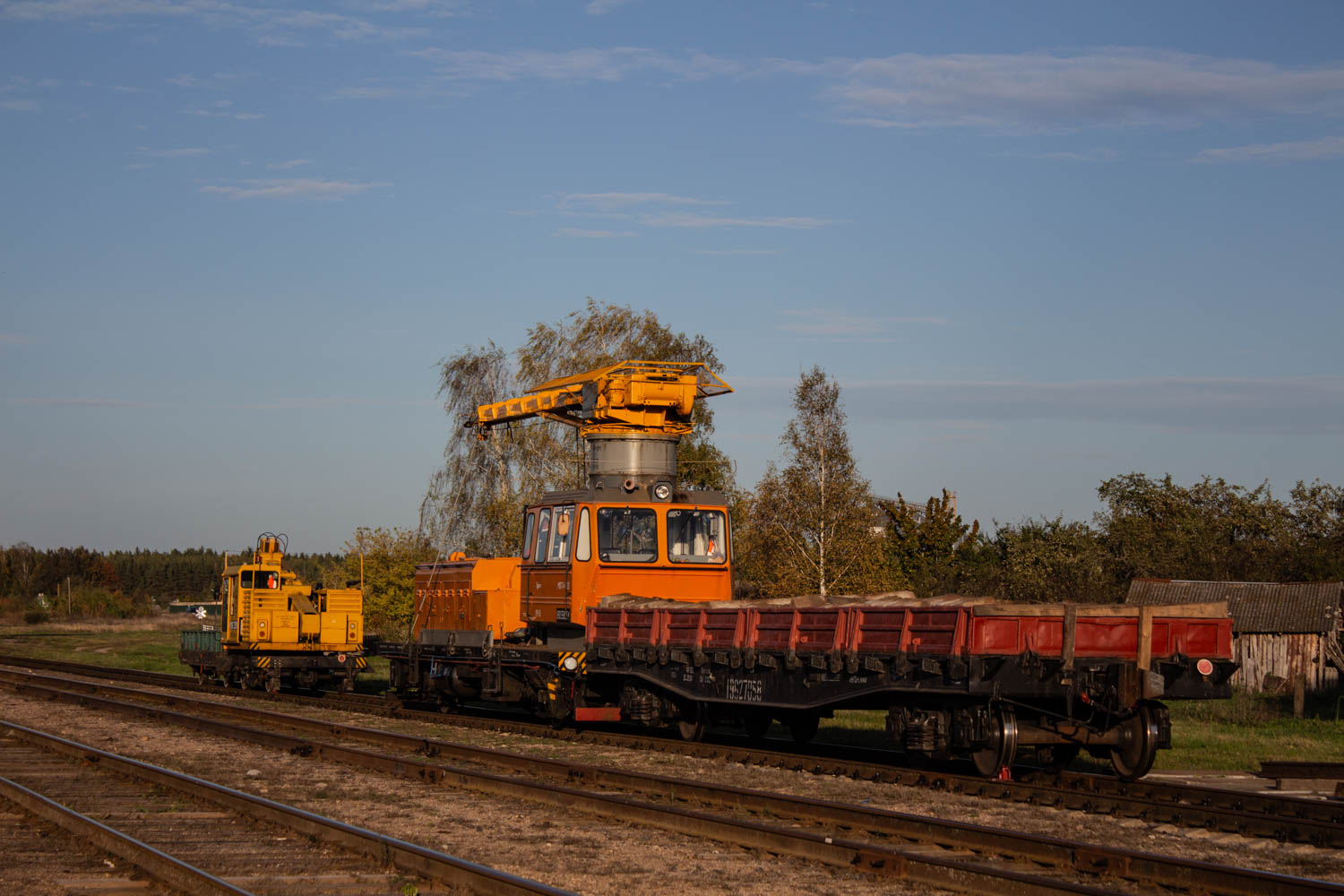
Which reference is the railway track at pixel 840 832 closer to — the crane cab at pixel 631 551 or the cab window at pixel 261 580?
the crane cab at pixel 631 551

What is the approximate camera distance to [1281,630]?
3509 centimetres

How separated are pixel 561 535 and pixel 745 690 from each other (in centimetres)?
486

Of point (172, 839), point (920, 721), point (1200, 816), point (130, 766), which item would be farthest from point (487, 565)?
point (1200, 816)

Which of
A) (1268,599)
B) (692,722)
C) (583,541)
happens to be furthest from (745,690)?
(1268,599)

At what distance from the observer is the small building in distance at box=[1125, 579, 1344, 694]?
33312mm

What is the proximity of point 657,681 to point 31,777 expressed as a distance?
7.44 m

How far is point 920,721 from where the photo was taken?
14.0m

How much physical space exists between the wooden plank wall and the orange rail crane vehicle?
765 inches

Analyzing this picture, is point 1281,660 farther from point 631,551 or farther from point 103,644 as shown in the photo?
point 103,644

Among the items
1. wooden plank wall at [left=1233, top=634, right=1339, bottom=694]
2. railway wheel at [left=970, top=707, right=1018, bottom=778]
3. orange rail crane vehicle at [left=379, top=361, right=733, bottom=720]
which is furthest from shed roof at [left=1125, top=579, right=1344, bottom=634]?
railway wheel at [left=970, top=707, right=1018, bottom=778]

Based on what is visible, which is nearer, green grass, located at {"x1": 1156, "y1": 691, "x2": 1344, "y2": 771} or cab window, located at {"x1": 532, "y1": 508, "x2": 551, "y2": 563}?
green grass, located at {"x1": 1156, "y1": 691, "x2": 1344, "y2": 771}

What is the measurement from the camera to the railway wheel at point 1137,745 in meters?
13.3

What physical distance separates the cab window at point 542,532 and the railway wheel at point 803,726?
16.0 feet

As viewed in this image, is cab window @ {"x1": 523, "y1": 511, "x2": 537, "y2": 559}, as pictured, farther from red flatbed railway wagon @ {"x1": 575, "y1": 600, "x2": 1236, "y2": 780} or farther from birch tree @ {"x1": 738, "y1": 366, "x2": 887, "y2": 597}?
birch tree @ {"x1": 738, "y1": 366, "x2": 887, "y2": 597}
